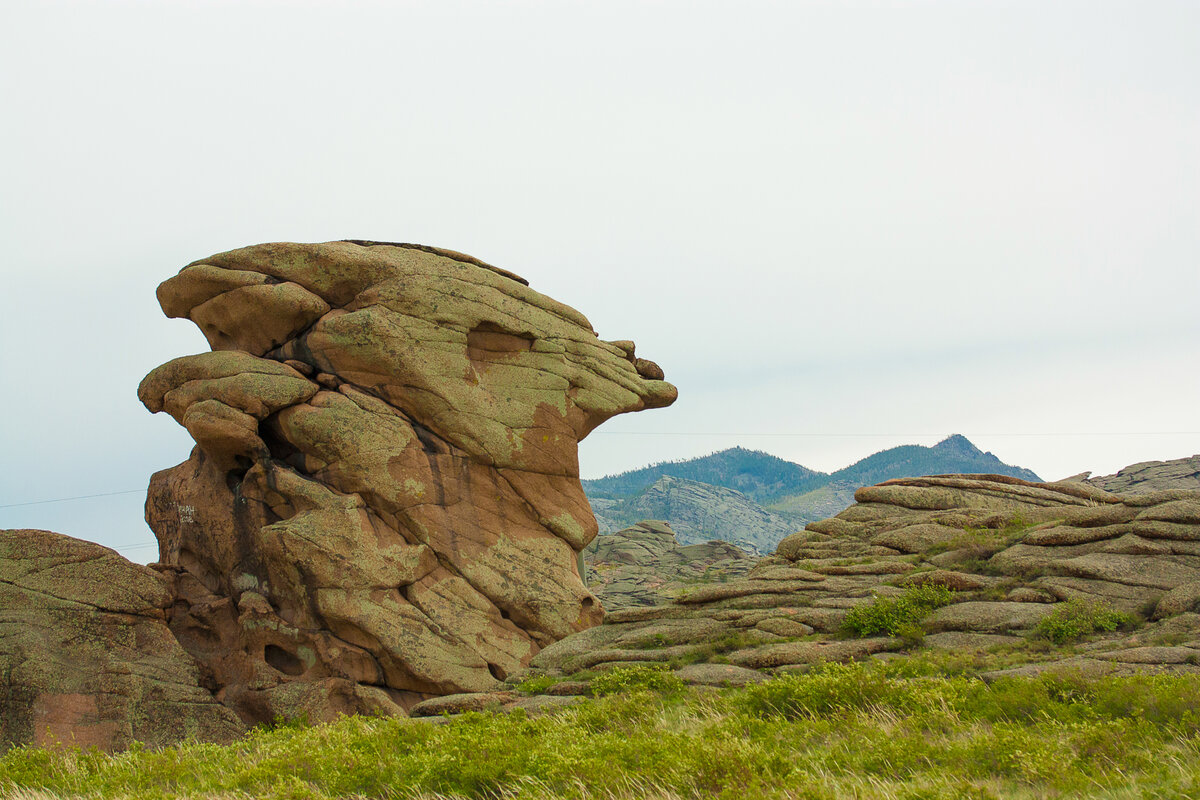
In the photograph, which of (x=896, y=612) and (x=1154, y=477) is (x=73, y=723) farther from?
(x=1154, y=477)

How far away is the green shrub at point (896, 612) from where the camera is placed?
24.1m

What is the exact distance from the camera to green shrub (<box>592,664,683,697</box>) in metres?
22.0

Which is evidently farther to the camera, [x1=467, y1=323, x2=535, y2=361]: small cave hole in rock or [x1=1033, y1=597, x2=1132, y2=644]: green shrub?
[x1=467, y1=323, x2=535, y2=361]: small cave hole in rock

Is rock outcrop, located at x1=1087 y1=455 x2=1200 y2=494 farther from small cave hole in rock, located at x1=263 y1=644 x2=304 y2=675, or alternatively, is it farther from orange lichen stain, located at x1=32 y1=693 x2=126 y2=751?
orange lichen stain, located at x1=32 y1=693 x2=126 y2=751

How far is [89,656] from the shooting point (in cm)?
2669

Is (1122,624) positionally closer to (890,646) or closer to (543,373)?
(890,646)

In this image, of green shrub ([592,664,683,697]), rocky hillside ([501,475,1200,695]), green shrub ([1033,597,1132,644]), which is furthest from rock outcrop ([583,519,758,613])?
green shrub ([1033,597,1132,644])

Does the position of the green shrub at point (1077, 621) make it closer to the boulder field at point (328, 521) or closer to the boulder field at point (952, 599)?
the boulder field at point (952, 599)

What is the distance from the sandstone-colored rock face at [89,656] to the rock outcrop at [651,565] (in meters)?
27.8

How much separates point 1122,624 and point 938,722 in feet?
30.1

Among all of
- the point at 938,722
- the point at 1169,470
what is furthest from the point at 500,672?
the point at 1169,470

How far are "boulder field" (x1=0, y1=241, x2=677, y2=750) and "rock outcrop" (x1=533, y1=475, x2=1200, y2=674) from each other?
436 centimetres

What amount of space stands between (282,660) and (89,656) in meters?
5.40

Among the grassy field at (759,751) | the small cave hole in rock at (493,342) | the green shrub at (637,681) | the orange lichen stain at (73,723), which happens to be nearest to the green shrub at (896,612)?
the grassy field at (759,751)
